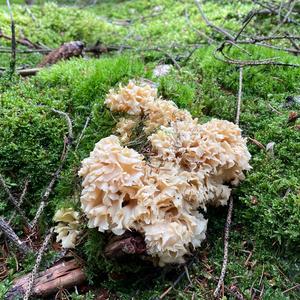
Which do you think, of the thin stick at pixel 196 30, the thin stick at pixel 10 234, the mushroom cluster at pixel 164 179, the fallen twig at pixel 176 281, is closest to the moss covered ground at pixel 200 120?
the fallen twig at pixel 176 281

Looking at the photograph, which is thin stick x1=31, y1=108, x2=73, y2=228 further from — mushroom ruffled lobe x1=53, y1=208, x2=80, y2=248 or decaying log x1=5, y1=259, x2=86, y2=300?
decaying log x1=5, y1=259, x2=86, y2=300

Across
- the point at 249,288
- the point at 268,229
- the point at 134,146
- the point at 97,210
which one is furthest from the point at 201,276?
the point at 134,146

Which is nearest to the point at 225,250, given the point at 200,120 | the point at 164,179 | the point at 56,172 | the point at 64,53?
the point at 164,179

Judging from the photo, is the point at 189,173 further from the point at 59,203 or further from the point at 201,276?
the point at 59,203

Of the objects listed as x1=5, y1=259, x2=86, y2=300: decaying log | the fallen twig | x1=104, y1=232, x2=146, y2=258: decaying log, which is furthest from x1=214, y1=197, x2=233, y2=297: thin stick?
x1=5, y1=259, x2=86, y2=300: decaying log

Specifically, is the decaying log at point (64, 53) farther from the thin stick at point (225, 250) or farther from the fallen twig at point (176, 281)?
the fallen twig at point (176, 281)
